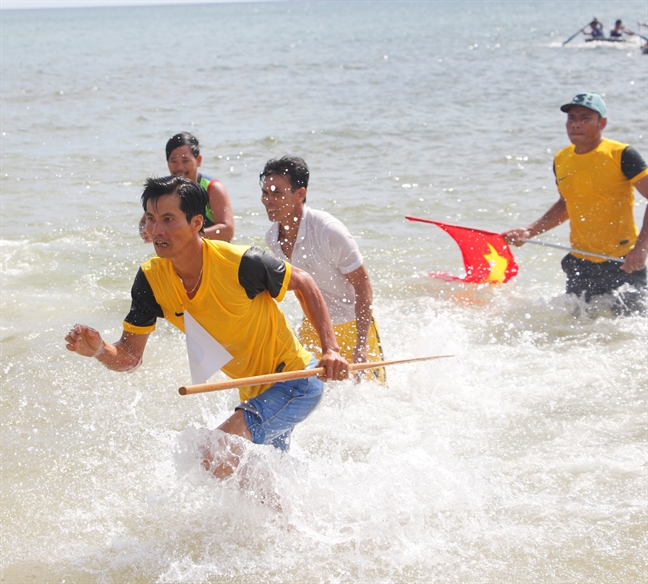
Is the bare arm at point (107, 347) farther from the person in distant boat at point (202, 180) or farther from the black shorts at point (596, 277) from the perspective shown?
the black shorts at point (596, 277)

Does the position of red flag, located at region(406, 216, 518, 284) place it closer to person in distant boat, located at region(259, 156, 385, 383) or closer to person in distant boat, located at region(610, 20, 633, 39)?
person in distant boat, located at region(259, 156, 385, 383)

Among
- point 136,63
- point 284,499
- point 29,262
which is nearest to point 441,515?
point 284,499

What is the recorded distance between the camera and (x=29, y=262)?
342 inches

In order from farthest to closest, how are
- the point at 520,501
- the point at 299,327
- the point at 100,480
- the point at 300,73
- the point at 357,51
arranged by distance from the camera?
the point at 357,51, the point at 300,73, the point at 299,327, the point at 100,480, the point at 520,501

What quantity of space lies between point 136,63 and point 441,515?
37.8 m

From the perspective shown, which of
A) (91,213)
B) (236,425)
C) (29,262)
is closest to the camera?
(236,425)

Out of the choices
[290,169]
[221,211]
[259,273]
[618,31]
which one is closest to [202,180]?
[221,211]

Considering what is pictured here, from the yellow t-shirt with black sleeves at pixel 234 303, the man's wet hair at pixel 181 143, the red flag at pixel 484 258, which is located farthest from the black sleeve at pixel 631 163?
the yellow t-shirt with black sleeves at pixel 234 303

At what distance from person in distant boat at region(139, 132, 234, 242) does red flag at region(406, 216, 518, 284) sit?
7.92 ft

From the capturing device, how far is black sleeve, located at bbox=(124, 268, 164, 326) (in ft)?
11.5

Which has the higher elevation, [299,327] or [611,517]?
[299,327]

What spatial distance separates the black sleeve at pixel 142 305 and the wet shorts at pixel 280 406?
0.53m

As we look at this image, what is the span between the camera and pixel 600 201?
6.39 meters

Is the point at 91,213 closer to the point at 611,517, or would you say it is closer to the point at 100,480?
the point at 100,480
